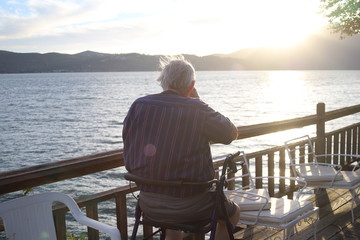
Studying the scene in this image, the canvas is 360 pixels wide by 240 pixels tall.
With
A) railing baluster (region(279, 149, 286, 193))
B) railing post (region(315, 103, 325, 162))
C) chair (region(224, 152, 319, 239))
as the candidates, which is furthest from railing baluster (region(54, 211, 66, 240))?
railing post (region(315, 103, 325, 162))

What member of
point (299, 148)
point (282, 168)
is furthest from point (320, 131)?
point (282, 168)

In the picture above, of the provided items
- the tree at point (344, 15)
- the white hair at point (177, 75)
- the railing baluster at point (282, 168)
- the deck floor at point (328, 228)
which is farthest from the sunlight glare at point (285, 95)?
the white hair at point (177, 75)

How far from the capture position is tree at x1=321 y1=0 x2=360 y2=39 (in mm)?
12227

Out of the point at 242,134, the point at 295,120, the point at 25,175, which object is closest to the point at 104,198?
the point at 25,175

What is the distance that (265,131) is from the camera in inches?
161

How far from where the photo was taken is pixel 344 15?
12609 mm

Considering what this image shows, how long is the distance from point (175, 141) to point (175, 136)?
0.08ft

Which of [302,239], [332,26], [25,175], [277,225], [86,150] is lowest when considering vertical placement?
[86,150]

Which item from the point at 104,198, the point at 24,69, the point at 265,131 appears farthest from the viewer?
the point at 24,69

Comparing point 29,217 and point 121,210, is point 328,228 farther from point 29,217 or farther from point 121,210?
point 29,217

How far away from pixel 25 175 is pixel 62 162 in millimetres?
269

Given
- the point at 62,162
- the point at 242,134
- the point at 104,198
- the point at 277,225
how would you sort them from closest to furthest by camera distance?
the point at 62,162 → the point at 104,198 → the point at 277,225 → the point at 242,134

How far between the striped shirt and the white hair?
0.08 metres

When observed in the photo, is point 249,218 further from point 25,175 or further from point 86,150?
point 86,150
